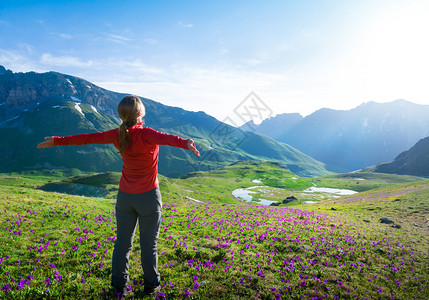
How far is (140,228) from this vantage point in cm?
591

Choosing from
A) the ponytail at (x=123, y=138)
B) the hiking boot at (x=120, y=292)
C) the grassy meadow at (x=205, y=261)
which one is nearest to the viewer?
the ponytail at (x=123, y=138)

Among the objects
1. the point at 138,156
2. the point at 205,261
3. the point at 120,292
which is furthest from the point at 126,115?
the point at 205,261

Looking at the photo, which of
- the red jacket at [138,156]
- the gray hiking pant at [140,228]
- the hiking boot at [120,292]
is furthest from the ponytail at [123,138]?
the hiking boot at [120,292]

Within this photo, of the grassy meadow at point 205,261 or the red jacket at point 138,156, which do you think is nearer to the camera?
the red jacket at point 138,156

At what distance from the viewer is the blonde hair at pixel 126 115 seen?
220 inches

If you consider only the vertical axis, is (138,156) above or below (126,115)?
below

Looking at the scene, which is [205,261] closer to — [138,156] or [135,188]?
[135,188]

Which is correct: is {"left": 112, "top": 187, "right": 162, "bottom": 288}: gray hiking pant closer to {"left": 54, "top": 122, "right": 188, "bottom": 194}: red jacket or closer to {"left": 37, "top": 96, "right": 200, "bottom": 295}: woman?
{"left": 37, "top": 96, "right": 200, "bottom": 295}: woman

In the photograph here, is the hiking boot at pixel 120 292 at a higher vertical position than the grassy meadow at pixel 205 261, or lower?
higher

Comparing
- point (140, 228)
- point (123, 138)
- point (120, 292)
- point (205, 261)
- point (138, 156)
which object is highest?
point (123, 138)

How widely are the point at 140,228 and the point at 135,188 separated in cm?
112

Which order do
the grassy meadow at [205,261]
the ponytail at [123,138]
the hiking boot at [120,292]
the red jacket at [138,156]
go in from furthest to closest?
the grassy meadow at [205,261], the hiking boot at [120,292], the red jacket at [138,156], the ponytail at [123,138]

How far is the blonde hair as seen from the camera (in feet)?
18.4

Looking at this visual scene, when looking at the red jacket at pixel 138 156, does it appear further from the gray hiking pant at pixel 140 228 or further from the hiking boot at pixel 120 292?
the hiking boot at pixel 120 292
